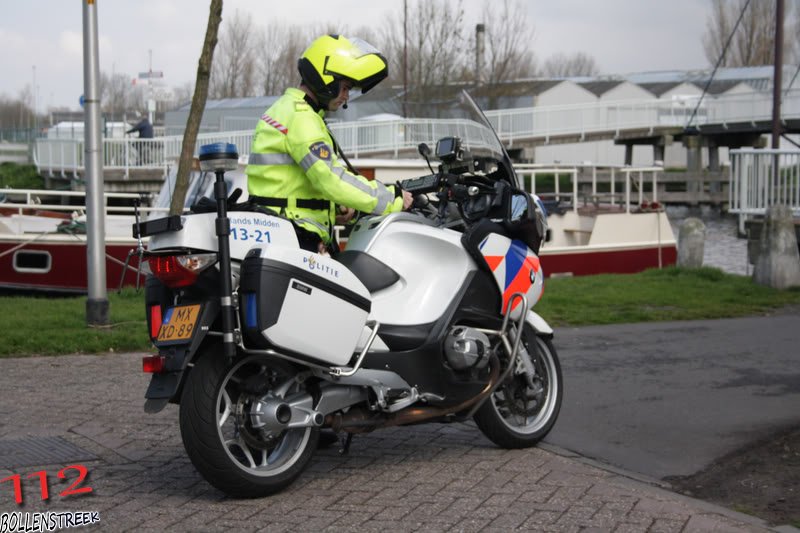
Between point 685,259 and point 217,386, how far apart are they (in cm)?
1165

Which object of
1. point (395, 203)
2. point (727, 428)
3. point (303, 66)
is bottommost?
point (727, 428)

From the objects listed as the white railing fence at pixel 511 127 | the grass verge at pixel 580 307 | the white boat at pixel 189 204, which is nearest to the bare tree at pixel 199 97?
the grass verge at pixel 580 307

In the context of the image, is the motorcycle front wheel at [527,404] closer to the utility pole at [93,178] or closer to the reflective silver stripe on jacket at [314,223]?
the reflective silver stripe on jacket at [314,223]

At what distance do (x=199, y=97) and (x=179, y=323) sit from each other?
23.7ft

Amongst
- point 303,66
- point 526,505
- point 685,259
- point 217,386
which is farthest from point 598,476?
point 685,259

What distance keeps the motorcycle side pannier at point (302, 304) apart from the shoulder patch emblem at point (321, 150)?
1.63ft

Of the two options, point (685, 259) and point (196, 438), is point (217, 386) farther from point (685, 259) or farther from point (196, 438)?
point (685, 259)

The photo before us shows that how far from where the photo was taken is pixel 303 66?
542 centimetres

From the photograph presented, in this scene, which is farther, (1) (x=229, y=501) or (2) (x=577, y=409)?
(2) (x=577, y=409)

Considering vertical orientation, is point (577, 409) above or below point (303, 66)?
below

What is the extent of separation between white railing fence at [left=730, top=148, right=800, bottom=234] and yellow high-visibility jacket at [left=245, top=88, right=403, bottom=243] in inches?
494

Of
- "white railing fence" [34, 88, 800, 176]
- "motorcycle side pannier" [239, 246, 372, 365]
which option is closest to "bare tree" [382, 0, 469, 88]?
"white railing fence" [34, 88, 800, 176]

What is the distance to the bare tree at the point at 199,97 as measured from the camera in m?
11.2

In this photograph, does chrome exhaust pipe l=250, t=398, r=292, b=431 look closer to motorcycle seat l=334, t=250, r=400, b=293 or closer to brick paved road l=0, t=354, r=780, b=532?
brick paved road l=0, t=354, r=780, b=532
